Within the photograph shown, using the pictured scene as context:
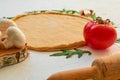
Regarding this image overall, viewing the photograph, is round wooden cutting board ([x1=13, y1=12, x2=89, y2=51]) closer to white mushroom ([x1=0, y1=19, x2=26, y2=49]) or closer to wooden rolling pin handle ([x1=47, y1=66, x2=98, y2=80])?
white mushroom ([x1=0, y1=19, x2=26, y2=49])

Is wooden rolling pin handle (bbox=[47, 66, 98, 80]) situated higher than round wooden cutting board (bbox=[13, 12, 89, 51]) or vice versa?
wooden rolling pin handle (bbox=[47, 66, 98, 80])

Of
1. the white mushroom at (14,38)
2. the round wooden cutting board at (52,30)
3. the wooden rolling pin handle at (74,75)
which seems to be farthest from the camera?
the round wooden cutting board at (52,30)

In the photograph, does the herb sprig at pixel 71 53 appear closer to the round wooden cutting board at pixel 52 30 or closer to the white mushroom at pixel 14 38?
the round wooden cutting board at pixel 52 30

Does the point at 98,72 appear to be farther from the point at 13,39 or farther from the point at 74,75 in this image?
the point at 13,39

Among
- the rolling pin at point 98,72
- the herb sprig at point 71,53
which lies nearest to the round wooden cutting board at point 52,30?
the herb sprig at point 71,53

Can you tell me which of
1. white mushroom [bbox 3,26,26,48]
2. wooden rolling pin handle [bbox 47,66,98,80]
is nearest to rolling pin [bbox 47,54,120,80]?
wooden rolling pin handle [bbox 47,66,98,80]

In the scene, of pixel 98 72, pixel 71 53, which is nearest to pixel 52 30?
pixel 71 53
